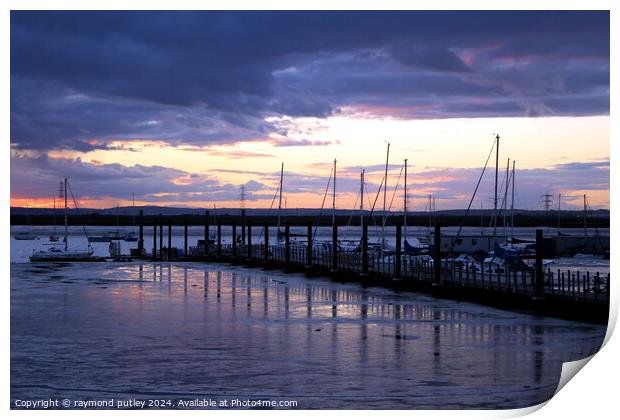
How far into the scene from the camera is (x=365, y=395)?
50.5 feet

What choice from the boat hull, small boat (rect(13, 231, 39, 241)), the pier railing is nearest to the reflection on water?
the pier railing

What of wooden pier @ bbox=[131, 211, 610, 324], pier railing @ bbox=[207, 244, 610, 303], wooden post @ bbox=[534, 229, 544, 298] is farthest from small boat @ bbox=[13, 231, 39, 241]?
wooden post @ bbox=[534, 229, 544, 298]

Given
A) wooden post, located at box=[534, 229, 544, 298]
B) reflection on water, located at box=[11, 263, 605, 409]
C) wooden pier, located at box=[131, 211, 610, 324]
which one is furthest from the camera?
wooden post, located at box=[534, 229, 544, 298]

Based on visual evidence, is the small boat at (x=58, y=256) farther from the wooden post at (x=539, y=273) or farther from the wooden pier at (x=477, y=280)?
the wooden post at (x=539, y=273)

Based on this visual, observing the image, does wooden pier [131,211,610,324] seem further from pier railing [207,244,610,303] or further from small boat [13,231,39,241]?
small boat [13,231,39,241]

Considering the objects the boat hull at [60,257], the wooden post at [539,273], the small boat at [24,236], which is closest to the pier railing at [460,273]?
the wooden post at [539,273]

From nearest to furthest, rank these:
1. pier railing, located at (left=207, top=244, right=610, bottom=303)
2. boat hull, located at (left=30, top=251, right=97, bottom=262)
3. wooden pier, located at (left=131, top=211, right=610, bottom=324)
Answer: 1. wooden pier, located at (left=131, top=211, right=610, bottom=324)
2. pier railing, located at (left=207, top=244, right=610, bottom=303)
3. boat hull, located at (left=30, top=251, right=97, bottom=262)

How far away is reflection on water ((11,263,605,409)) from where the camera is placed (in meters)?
15.7

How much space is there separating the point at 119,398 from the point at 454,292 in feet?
60.9

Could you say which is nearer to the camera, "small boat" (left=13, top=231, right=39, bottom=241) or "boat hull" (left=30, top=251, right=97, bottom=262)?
"boat hull" (left=30, top=251, right=97, bottom=262)

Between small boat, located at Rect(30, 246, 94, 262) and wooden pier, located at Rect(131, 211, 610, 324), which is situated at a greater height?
wooden pier, located at Rect(131, 211, 610, 324)

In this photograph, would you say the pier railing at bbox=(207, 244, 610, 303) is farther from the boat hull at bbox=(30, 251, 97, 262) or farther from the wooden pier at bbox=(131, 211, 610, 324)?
the boat hull at bbox=(30, 251, 97, 262)
